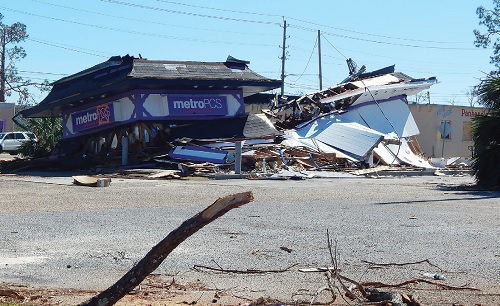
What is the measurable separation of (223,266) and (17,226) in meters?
4.89

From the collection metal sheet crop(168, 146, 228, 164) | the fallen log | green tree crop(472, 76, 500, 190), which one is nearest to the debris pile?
metal sheet crop(168, 146, 228, 164)

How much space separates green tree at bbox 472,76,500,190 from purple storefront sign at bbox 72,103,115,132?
1536cm

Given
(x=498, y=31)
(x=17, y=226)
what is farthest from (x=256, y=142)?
(x=498, y=31)

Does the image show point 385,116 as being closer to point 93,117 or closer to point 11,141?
point 93,117

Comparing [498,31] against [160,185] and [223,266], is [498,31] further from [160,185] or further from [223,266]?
[223,266]

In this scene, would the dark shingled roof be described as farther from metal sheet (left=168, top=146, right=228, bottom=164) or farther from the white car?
the white car

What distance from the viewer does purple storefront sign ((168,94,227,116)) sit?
106 feet

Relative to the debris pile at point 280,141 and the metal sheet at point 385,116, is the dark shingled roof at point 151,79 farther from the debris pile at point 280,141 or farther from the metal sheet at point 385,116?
the metal sheet at point 385,116

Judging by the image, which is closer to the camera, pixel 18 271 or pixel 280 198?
pixel 18 271

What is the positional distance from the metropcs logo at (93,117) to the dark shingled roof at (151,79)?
51 cm

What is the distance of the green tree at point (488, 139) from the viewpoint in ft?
75.3

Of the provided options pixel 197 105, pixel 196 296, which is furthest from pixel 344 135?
pixel 196 296

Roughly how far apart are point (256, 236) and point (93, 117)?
23.1 meters

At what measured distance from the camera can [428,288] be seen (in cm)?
827
